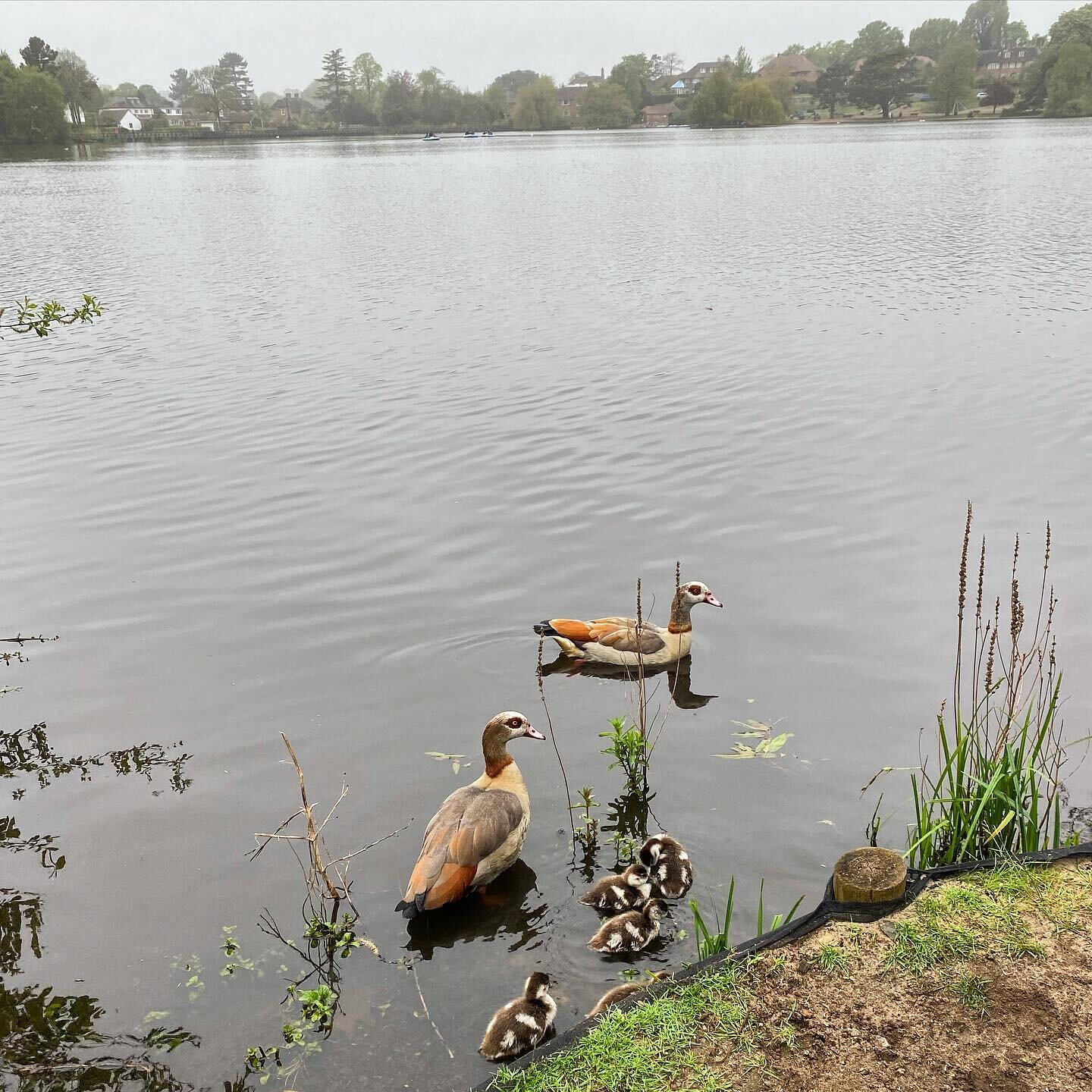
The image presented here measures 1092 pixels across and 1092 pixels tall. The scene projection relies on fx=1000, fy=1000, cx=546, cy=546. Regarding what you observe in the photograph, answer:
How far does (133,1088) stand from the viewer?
219 inches

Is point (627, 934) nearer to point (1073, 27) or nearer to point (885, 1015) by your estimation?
point (885, 1015)

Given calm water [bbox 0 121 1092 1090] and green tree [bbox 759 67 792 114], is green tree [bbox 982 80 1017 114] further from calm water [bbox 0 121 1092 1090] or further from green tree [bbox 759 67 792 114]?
calm water [bbox 0 121 1092 1090]

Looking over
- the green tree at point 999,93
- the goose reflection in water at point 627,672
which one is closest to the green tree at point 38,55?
the green tree at point 999,93

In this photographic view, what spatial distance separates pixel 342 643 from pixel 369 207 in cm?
4758

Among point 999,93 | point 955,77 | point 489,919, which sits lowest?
point 489,919

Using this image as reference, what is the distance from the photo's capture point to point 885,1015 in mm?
5266

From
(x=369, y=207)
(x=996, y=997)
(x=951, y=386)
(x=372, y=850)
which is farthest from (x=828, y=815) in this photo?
(x=369, y=207)

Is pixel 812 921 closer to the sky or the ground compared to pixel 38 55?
closer to the ground

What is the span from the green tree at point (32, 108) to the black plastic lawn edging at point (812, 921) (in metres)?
137

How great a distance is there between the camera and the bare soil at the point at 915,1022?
488 cm

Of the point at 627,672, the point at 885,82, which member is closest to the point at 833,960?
the point at 627,672

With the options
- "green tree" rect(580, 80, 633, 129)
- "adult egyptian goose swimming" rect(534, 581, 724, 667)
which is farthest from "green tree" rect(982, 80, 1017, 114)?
"adult egyptian goose swimming" rect(534, 581, 724, 667)

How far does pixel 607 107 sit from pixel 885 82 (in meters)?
49.9

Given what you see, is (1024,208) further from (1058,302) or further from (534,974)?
(534,974)
